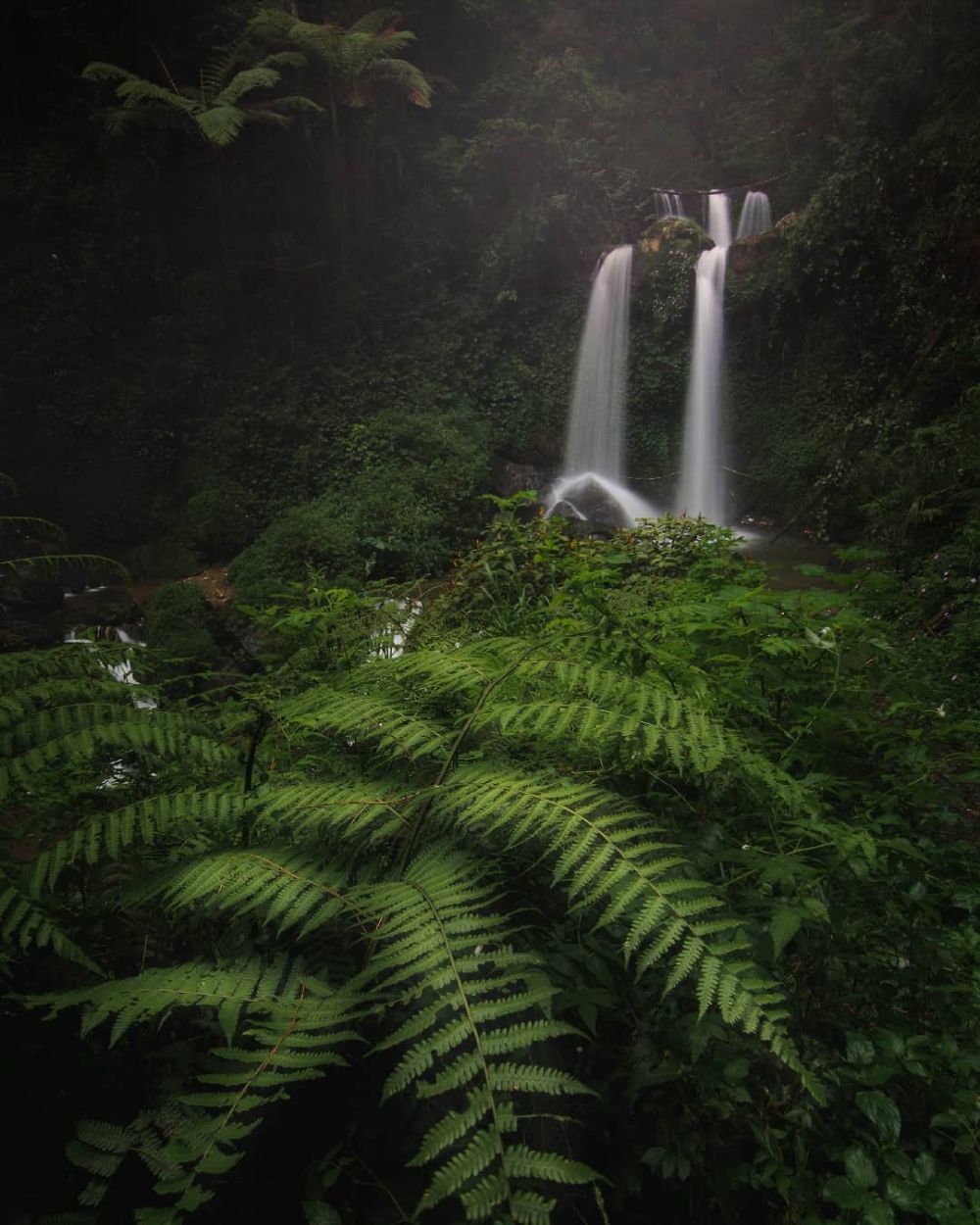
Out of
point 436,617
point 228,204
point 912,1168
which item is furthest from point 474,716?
point 228,204

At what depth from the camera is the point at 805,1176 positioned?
1041 mm

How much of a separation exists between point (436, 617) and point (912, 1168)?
10.5ft

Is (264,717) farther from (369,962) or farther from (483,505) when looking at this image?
(483,505)

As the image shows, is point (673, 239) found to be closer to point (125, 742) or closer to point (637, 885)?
point (125, 742)

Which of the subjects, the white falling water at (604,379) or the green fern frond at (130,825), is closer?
the green fern frond at (130,825)

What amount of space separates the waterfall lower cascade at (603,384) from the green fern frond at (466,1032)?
39.0 ft

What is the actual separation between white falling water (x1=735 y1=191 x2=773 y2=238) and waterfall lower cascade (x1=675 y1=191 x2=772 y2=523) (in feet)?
3.48

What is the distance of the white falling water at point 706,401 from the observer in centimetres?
1230

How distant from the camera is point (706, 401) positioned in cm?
1270

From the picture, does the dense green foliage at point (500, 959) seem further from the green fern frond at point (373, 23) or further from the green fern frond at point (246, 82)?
the green fern frond at point (373, 23)

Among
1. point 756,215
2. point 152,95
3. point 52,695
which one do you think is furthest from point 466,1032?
point 756,215

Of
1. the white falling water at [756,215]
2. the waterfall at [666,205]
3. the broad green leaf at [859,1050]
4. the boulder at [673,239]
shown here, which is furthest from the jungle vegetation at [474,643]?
the waterfall at [666,205]

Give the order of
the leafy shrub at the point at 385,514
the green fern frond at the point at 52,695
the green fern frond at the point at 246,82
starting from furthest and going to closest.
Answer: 1. the green fern frond at the point at 246,82
2. the leafy shrub at the point at 385,514
3. the green fern frond at the point at 52,695

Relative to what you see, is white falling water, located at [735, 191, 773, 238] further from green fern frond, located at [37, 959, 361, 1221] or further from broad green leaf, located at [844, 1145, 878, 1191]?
green fern frond, located at [37, 959, 361, 1221]
